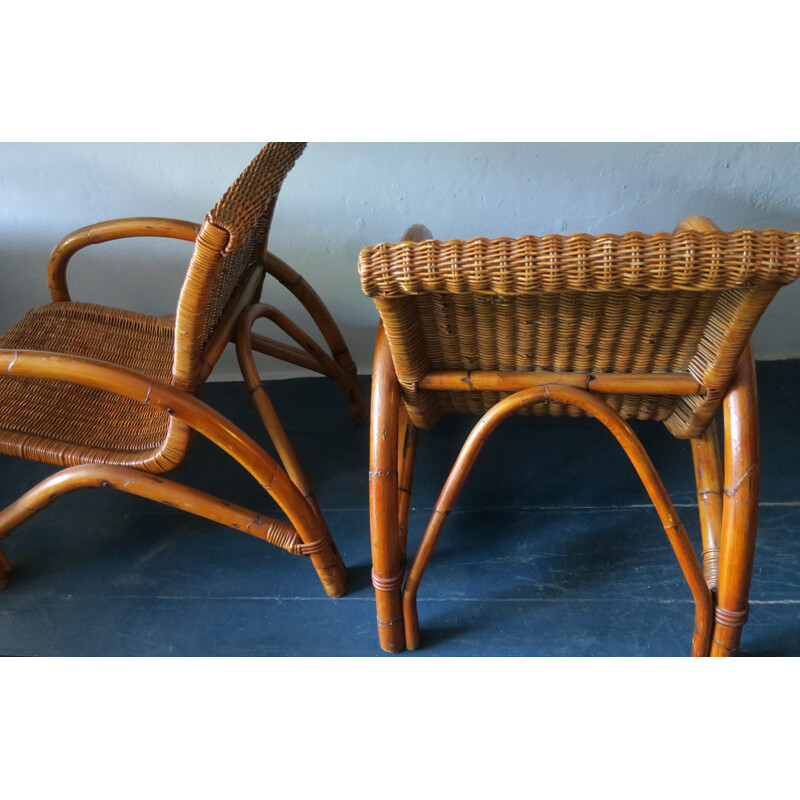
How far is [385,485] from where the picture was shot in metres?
1.31

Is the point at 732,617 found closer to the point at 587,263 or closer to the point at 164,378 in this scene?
the point at 587,263

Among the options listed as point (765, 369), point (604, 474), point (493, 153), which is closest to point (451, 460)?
point (604, 474)

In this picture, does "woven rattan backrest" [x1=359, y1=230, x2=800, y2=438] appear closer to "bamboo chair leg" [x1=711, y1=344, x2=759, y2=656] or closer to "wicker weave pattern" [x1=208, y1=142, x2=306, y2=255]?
"bamboo chair leg" [x1=711, y1=344, x2=759, y2=656]

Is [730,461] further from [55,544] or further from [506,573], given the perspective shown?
[55,544]

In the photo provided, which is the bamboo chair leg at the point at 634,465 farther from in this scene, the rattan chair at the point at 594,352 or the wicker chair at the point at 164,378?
the wicker chair at the point at 164,378

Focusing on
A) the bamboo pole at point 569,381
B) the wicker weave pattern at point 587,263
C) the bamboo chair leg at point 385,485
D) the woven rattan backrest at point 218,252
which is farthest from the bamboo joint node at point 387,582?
the wicker weave pattern at point 587,263

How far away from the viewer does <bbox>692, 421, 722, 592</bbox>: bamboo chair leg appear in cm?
140

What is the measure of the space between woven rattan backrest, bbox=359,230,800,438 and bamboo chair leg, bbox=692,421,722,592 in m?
0.10

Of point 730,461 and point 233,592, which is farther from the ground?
point 730,461

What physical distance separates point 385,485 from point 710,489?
1.98 ft

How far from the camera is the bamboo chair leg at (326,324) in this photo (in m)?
1.77

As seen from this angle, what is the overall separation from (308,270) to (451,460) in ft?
1.99

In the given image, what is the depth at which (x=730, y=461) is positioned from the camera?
1.22 metres

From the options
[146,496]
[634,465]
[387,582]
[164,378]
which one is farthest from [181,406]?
[634,465]
